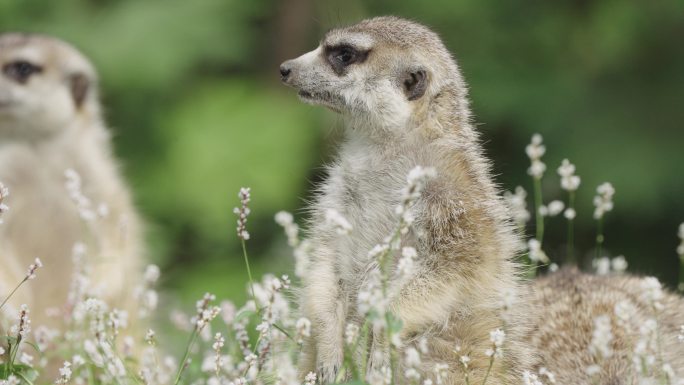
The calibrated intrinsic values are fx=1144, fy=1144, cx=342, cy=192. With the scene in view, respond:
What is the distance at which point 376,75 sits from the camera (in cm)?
402

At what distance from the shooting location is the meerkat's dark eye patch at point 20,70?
654cm

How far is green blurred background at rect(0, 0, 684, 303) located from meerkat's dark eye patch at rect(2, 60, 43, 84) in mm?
1376

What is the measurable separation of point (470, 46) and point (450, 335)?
18.4 feet

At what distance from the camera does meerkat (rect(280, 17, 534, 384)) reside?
142 inches

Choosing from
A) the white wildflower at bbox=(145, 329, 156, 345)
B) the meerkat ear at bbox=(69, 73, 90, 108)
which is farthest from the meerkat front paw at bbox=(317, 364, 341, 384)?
the meerkat ear at bbox=(69, 73, 90, 108)

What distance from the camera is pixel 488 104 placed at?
27.2ft

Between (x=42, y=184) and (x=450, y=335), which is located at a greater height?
(x=42, y=184)

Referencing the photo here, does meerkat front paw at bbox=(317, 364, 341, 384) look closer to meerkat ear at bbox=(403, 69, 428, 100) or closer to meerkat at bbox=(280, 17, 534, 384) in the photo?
meerkat at bbox=(280, 17, 534, 384)

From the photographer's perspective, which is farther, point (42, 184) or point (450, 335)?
point (42, 184)

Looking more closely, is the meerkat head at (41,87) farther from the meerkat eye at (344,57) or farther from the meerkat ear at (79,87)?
the meerkat eye at (344,57)

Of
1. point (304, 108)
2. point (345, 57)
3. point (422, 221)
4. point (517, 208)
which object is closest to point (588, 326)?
point (517, 208)

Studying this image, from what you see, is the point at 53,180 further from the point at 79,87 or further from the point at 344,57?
the point at 344,57

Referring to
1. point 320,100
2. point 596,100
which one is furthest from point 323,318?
point 596,100

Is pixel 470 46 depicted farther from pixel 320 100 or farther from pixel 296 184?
pixel 320 100
